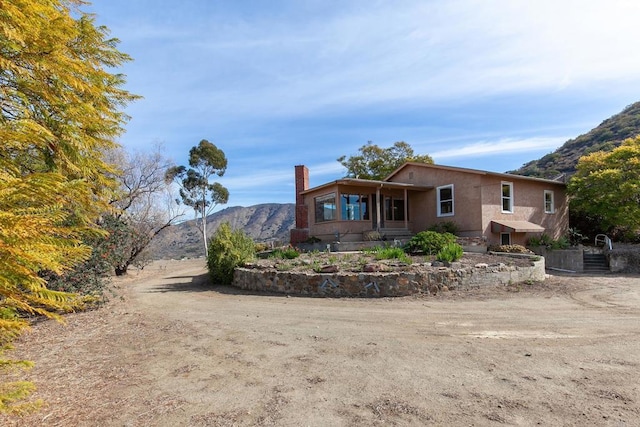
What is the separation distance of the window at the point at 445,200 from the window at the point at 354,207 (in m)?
3.80

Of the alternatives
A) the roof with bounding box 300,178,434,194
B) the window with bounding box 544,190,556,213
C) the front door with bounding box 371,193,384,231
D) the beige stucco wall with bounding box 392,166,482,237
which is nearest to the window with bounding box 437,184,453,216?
the beige stucco wall with bounding box 392,166,482,237

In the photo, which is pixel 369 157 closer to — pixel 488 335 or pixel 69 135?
pixel 488 335

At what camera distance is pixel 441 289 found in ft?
31.7

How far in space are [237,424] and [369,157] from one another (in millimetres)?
27958

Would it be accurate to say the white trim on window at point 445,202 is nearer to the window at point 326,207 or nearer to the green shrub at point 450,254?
the window at point 326,207

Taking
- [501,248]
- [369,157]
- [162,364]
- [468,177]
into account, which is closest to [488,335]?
→ [162,364]

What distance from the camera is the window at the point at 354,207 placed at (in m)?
18.8

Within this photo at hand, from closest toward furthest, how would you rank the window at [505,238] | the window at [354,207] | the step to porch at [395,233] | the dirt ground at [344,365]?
the dirt ground at [344,365], the window at [505,238], the step to porch at [395,233], the window at [354,207]

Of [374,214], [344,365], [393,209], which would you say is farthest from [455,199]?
[344,365]

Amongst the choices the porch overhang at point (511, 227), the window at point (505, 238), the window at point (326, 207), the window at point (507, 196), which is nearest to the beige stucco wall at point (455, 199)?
the porch overhang at point (511, 227)

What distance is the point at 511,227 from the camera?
1680 cm

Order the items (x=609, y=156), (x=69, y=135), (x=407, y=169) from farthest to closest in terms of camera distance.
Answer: (x=407, y=169) → (x=609, y=156) → (x=69, y=135)

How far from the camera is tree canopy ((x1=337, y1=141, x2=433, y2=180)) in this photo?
29438 millimetres

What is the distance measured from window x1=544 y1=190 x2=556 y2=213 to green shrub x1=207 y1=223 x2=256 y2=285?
54.3ft
